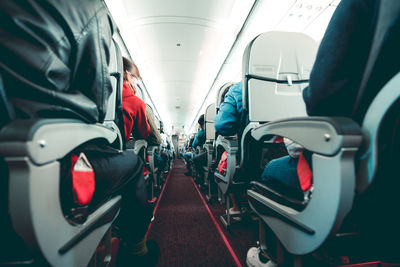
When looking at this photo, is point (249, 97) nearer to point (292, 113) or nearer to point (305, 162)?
point (292, 113)

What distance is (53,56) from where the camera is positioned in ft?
1.53

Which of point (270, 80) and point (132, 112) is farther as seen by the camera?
point (132, 112)

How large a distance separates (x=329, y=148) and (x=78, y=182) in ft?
2.41

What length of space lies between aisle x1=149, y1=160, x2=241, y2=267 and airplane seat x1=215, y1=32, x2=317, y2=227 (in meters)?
0.66

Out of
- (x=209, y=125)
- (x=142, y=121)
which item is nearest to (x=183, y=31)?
(x=209, y=125)

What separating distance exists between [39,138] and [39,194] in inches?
4.8

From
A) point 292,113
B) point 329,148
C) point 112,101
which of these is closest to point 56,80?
point 112,101

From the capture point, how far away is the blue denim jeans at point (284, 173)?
639mm

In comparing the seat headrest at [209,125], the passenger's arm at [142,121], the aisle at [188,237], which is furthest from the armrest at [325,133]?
the seat headrest at [209,125]

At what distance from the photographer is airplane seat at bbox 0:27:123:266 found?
32cm

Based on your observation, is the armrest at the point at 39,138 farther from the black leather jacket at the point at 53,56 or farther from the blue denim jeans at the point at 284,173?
the blue denim jeans at the point at 284,173

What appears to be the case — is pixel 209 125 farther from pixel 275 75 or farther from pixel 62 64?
pixel 62 64

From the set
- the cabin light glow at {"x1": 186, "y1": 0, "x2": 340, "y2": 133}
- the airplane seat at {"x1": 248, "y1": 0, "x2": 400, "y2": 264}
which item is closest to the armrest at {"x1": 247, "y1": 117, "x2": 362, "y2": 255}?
the airplane seat at {"x1": 248, "y1": 0, "x2": 400, "y2": 264}

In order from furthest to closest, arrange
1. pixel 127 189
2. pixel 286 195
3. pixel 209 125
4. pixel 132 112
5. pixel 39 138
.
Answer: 1. pixel 209 125
2. pixel 132 112
3. pixel 127 189
4. pixel 286 195
5. pixel 39 138
